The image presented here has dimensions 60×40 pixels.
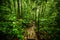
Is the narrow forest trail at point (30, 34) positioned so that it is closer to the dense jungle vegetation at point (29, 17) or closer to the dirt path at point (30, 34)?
the dirt path at point (30, 34)

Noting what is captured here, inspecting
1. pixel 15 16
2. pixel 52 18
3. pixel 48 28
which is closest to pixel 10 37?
pixel 15 16

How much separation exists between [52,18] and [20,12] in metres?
0.93

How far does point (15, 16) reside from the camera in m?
3.52

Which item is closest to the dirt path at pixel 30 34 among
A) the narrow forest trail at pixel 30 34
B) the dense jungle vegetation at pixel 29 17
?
the narrow forest trail at pixel 30 34

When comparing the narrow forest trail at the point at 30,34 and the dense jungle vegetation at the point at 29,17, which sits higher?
the dense jungle vegetation at the point at 29,17

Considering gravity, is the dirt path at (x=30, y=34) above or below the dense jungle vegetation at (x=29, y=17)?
below

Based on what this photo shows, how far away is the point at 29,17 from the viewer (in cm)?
368

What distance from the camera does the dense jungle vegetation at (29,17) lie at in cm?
336

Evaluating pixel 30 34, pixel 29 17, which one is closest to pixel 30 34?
pixel 30 34

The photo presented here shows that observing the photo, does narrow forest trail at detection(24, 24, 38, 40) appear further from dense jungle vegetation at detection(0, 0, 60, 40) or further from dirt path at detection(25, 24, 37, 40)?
dense jungle vegetation at detection(0, 0, 60, 40)

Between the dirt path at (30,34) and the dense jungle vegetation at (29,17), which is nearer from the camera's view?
the dense jungle vegetation at (29,17)

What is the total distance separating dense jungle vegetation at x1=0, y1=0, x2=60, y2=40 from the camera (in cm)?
336

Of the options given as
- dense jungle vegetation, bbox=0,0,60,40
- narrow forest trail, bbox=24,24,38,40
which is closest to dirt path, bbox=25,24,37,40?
narrow forest trail, bbox=24,24,38,40

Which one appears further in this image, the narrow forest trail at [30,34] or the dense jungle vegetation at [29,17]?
the narrow forest trail at [30,34]
